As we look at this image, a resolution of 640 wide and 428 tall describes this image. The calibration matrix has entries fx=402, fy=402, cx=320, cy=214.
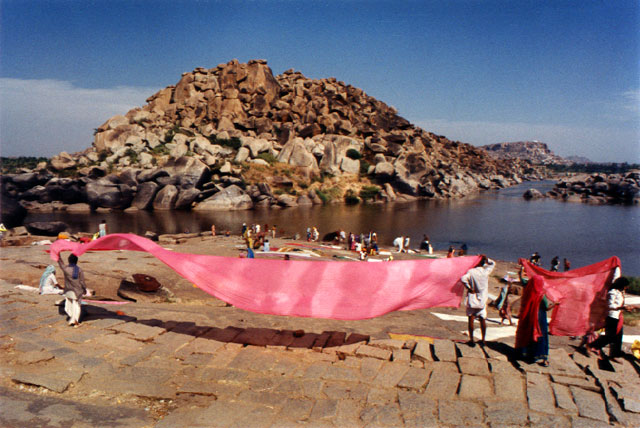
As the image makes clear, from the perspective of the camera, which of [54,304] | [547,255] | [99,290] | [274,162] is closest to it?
[54,304]

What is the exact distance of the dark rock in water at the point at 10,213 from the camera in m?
35.6

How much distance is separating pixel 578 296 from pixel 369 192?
5972 cm

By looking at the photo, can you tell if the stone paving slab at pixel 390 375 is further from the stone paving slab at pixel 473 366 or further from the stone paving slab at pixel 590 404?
the stone paving slab at pixel 590 404

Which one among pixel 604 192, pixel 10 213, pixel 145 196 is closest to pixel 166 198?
pixel 145 196

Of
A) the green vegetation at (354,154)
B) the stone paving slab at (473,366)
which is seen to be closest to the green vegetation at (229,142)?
the green vegetation at (354,154)

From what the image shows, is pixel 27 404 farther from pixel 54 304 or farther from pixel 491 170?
pixel 491 170

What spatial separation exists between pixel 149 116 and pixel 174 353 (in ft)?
271

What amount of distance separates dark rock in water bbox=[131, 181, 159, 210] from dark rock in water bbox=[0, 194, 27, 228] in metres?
12.7

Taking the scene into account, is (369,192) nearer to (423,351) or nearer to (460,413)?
(423,351)

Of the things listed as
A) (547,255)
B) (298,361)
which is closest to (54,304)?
(298,361)

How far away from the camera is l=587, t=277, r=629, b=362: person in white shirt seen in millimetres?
6230

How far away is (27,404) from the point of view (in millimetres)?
4754

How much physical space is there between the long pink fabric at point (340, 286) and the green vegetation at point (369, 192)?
194 feet

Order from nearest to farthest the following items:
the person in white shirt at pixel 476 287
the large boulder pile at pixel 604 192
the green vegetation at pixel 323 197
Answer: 1. the person in white shirt at pixel 476 287
2. the green vegetation at pixel 323 197
3. the large boulder pile at pixel 604 192
